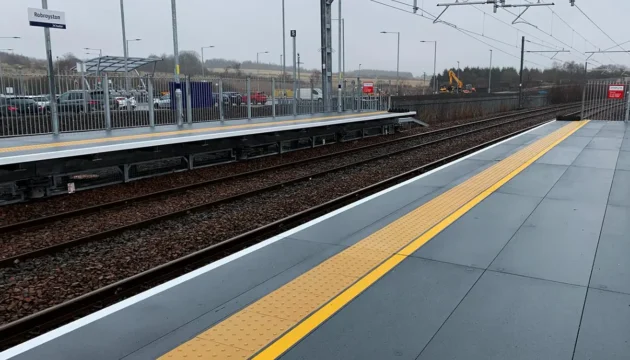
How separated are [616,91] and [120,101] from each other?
74.6 ft

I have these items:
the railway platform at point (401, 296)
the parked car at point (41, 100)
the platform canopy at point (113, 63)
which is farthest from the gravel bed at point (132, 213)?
the platform canopy at point (113, 63)

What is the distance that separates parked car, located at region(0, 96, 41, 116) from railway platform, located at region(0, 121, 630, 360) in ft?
33.2

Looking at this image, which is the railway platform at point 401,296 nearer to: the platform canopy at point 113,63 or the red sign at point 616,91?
the platform canopy at point 113,63

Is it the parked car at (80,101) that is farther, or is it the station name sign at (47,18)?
the parked car at (80,101)

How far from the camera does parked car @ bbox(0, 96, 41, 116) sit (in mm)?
12773

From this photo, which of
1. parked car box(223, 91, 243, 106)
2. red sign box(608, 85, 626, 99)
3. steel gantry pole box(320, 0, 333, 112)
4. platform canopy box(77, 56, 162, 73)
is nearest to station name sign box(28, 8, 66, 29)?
parked car box(223, 91, 243, 106)

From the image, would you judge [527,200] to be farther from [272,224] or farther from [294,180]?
[294,180]

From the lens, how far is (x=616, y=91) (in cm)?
2480

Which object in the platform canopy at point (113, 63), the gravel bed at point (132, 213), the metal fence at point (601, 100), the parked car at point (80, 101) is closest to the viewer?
the gravel bed at point (132, 213)

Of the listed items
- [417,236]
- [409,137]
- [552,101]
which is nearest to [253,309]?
[417,236]

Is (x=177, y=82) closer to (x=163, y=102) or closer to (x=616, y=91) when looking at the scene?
(x=163, y=102)

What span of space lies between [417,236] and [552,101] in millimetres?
66164

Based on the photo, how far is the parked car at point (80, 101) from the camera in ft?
47.9

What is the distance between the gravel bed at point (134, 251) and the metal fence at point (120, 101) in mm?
7210
